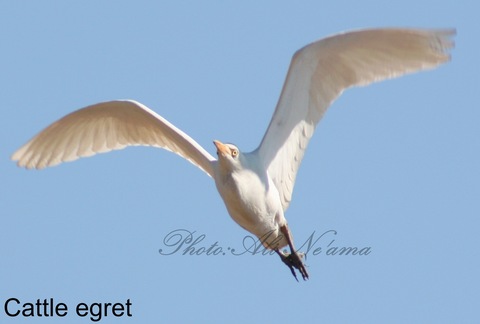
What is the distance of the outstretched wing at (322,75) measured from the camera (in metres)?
18.6

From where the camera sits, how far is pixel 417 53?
727 inches

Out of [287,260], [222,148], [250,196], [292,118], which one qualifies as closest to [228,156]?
[222,148]

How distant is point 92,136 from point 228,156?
3.37 m

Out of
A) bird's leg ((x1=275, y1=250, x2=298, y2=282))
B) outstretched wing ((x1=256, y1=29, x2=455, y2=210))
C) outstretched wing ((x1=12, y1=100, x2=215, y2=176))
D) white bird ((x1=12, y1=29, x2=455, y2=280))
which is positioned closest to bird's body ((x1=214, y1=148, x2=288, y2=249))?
white bird ((x1=12, y1=29, x2=455, y2=280))

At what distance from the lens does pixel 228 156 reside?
734 inches

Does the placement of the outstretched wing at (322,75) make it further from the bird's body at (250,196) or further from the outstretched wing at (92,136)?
the outstretched wing at (92,136)

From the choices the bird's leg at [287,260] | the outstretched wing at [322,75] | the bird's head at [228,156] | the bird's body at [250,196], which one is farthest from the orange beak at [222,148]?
the bird's leg at [287,260]

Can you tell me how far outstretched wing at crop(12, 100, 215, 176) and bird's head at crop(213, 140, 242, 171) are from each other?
1.73 meters

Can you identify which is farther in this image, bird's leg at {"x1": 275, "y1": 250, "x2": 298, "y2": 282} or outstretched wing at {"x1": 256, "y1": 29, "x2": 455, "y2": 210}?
bird's leg at {"x1": 275, "y1": 250, "x2": 298, "y2": 282}

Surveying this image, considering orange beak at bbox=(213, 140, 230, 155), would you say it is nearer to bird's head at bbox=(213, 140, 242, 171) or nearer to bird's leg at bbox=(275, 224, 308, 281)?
bird's head at bbox=(213, 140, 242, 171)

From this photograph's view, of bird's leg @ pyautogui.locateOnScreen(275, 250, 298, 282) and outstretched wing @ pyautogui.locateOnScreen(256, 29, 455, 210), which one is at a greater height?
outstretched wing @ pyautogui.locateOnScreen(256, 29, 455, 210)

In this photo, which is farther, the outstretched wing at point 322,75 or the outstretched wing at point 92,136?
the outstretched wing at point 92,136

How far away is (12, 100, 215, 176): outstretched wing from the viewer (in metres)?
20.7

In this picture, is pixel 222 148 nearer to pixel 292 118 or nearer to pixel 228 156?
pixel 228 156
